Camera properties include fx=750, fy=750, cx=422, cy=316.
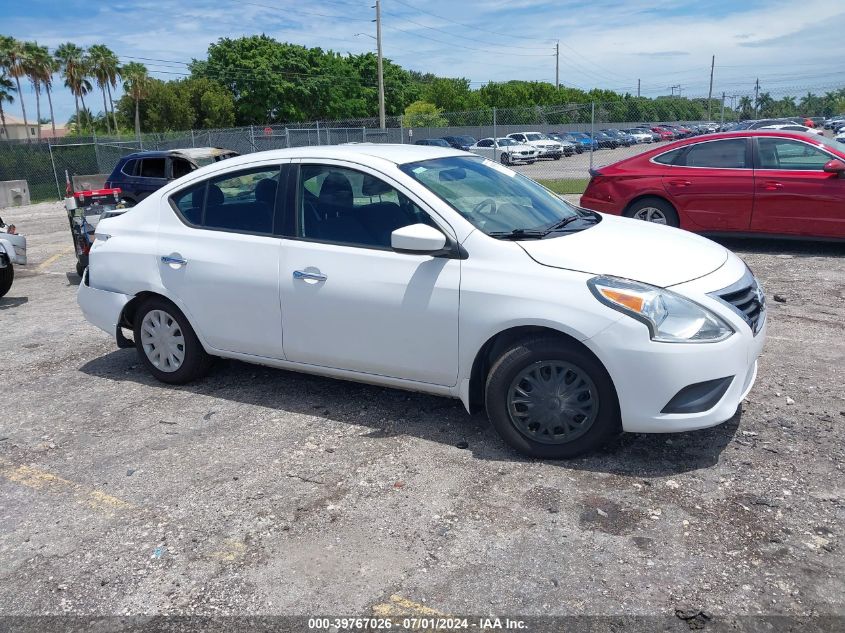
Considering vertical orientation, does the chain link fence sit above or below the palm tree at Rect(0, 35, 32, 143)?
below

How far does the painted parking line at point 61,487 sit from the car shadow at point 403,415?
1.31 meters

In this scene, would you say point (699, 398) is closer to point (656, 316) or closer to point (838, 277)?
point (656, 316)

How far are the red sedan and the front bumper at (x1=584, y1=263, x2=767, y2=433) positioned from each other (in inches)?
235

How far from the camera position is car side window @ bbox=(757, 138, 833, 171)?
899 centimetres

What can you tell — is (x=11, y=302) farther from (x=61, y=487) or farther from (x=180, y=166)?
(x=180, y=166)

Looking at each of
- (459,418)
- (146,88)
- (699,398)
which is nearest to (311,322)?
(459,418)

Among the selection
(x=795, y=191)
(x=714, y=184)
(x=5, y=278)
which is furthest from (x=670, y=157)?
(x=5, y=278)

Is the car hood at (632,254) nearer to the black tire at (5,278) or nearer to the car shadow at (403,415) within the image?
the car shadow at (403,415)

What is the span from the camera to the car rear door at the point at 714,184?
9281 millimetres

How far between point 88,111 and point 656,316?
8878cm

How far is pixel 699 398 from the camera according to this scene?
3.80 metres

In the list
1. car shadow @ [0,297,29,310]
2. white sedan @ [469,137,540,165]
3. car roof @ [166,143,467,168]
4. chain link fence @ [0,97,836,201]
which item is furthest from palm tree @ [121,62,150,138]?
car roof @ [166,143,467,168]

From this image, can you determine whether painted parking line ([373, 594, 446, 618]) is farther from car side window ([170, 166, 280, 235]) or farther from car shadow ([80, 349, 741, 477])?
car side window ([170, 166, 280, 235])

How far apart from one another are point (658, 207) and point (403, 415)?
6226 mm
